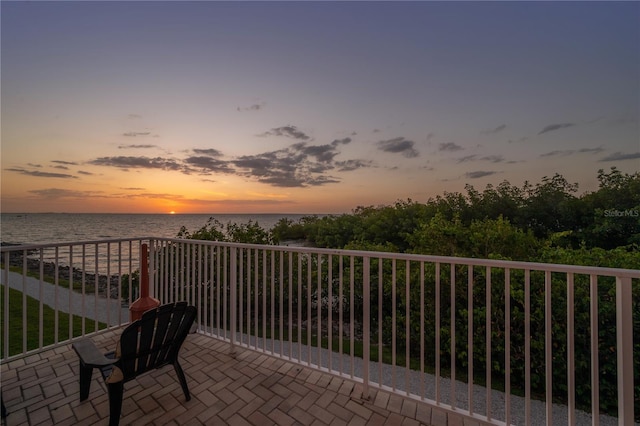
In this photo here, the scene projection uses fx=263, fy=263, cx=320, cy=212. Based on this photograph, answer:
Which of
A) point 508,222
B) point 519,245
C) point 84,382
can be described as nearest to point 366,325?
point 84,382

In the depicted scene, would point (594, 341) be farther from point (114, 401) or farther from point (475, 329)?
point (114, 401)

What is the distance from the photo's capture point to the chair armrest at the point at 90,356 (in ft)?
5.67

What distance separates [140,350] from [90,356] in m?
0.36

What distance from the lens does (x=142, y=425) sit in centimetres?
192

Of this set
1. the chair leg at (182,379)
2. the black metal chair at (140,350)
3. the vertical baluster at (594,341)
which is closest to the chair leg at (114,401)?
the black metal chair at (140,350)

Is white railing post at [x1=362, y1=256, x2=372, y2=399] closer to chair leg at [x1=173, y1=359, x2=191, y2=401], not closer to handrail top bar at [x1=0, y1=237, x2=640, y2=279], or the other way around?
handrail top bar at [x1=0, y1=237, x2=640, y2=279]

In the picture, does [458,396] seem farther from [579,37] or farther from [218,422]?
[579,37]

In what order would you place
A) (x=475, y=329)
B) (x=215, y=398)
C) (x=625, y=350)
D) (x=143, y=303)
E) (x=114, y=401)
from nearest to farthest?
(x=625, y=350), (x=114, y=401), (x=215, y=398), (x=143, y=303), (x=475, y=329)

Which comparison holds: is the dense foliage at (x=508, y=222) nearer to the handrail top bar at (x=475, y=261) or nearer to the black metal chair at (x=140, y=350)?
the handrail top bar at (x=475, y=261)

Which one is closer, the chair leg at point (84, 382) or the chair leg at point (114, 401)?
the chair leg at point (114, 401)

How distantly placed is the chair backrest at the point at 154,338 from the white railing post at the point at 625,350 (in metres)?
2.75

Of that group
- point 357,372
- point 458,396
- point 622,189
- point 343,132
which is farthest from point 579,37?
point 357,372

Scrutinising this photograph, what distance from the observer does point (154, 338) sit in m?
1.92

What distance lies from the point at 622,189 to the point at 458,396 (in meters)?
6.57
